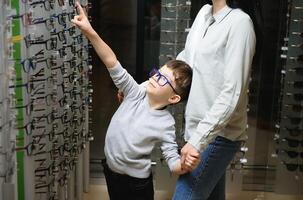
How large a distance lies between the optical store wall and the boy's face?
43 cm

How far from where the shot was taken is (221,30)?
153 centimetres

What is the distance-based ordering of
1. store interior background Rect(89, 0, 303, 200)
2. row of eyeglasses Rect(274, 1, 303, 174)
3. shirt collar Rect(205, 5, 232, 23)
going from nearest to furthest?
shirt collar Rect(205, 5, 232, 23) < row of eyeglasses Rect(274, 1, 303, 174) < store interior background Rect(89, 0, 303, 200)

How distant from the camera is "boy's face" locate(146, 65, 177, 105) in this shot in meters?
1.64

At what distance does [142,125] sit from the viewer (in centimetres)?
163

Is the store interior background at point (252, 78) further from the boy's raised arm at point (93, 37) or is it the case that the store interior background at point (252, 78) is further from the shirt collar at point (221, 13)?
the boy's raised arm at point (93, 37)

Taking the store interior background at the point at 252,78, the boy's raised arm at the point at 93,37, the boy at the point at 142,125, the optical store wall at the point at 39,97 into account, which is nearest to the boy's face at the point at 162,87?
the boy at the point at 142,125

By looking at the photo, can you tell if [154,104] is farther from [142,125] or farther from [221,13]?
[221,13]

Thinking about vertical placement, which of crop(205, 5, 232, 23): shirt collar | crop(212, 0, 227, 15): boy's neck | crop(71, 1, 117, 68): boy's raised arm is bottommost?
crop(71, 1, 117, 68): boy's raised arm

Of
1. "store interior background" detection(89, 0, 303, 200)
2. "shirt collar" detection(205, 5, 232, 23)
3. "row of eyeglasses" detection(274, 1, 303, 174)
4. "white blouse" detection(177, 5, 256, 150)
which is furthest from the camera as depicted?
"store interior background" detection(89, 0, 303, 200)

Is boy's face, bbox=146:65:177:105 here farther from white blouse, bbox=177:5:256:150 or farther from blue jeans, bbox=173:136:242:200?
blue jeans, bbox=173:136:242:200

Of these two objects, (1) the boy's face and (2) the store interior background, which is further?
(2) the store interior background

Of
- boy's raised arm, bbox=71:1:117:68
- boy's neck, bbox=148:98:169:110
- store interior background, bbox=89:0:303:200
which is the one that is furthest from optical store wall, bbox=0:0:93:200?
store interior background, bbox=89:0:303:200

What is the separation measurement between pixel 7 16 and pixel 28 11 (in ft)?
0.48

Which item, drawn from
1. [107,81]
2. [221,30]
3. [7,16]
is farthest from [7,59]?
[107,81]
